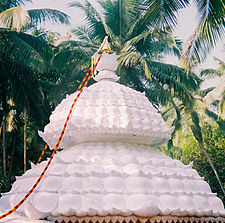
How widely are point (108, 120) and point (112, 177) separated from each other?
1.21 m

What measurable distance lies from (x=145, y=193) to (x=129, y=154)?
39.7 inches

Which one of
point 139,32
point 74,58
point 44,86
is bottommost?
point 44,86

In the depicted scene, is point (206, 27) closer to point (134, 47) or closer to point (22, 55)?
point (22, 55)

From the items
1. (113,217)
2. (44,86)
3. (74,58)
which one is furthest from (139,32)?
(113,217)

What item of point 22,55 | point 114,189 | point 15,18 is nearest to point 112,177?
point 114,189

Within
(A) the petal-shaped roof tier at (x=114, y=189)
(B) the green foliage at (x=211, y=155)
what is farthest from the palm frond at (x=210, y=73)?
(A) the petal-shaped roof tier at (x=114, y=189)

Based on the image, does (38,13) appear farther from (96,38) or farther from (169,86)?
(169,86)

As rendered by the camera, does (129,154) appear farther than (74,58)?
No

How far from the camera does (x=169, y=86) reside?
20328 millimetres

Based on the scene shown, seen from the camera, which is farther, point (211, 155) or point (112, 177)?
point (211, 155)

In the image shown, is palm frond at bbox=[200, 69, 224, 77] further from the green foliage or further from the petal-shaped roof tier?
the petal-shaped roof tier

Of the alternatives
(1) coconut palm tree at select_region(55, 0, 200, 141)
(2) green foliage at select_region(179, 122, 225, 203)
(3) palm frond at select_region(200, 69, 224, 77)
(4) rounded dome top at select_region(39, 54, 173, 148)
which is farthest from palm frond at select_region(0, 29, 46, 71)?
(3) palm frond at select_region(200, 69, 224, 77)

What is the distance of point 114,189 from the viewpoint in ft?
15.1

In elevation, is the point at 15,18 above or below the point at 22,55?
above
